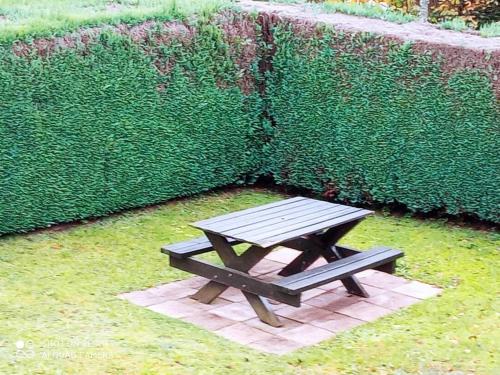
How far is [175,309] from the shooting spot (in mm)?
6555

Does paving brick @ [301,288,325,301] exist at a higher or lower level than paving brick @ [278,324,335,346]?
lower

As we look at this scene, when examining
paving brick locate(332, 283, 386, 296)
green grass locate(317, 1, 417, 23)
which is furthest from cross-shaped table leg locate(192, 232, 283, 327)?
green grass locate(317, 1, 417, 23)

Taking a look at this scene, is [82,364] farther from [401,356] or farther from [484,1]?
[484,1]

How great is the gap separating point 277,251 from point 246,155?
7.72 ft

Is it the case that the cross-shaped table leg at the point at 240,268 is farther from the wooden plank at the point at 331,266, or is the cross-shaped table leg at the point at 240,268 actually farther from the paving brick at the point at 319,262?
the paving brick at the point at 319,262

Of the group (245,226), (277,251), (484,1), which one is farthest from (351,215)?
(484,1)

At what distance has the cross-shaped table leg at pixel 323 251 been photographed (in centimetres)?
689

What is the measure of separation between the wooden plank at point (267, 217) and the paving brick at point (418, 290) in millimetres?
940

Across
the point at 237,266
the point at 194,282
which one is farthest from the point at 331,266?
the point at 194,282

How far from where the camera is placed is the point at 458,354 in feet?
18.7

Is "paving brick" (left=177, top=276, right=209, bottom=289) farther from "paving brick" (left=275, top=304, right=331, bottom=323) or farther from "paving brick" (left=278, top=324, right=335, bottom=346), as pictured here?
"paving brick" (left=278, top=324, right=335, bottom=346)

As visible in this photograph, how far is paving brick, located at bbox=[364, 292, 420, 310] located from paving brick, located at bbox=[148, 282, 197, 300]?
58.8 inches

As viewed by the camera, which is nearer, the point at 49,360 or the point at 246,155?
the point at 49,360

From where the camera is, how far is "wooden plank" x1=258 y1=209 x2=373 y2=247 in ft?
19.9
